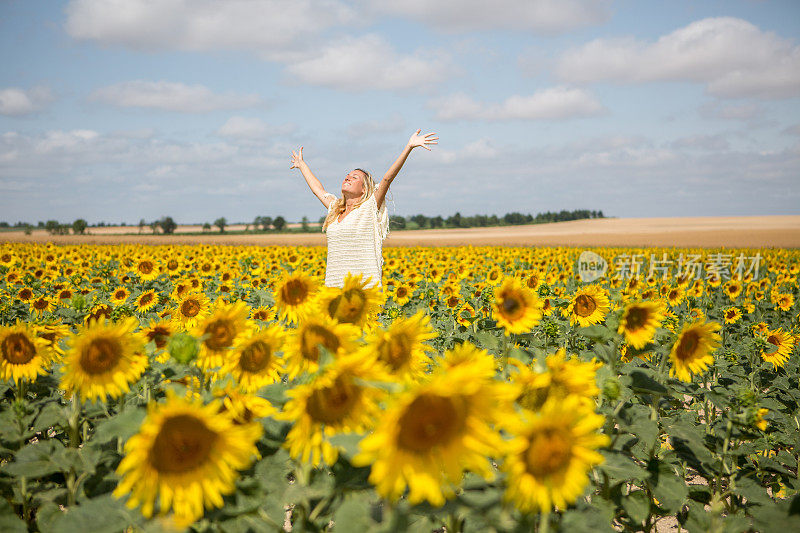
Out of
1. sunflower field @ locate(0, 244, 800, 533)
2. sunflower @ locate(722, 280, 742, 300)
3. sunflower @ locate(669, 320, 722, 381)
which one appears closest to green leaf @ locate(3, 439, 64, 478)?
sunflower field @ locate(0, 244, 800, 533)

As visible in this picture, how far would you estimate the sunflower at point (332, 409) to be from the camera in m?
1.45

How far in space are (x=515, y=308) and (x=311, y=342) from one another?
1.40m

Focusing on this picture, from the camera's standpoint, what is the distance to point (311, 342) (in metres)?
1.77

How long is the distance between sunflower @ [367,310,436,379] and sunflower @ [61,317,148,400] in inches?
39.7

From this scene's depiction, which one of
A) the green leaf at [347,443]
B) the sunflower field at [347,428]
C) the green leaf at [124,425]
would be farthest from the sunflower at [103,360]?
the green leaf at [347,443]

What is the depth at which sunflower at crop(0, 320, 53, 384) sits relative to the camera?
2.40 meters

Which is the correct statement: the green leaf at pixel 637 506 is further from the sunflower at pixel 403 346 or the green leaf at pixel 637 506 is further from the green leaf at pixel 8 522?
the green leaf at pixel 8 522

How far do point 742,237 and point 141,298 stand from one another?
5882 centimetres

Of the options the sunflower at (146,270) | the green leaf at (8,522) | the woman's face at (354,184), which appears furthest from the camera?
the sunflower at (146,270)

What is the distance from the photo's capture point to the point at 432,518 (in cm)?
156

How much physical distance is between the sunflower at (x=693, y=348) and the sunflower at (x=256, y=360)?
6.44 feet

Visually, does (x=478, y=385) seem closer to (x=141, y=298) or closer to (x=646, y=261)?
(x=141, y=298)

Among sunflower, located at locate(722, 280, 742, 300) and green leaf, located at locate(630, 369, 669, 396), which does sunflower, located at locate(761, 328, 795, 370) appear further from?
sunflower, located at locate(722, 280, 742, 300)

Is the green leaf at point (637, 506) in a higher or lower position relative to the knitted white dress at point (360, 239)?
lower
